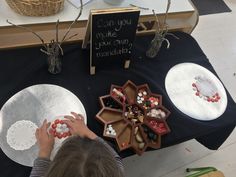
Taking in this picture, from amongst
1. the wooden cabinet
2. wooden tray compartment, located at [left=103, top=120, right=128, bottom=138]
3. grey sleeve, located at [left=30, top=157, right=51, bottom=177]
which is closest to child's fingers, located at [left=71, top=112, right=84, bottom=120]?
wooden tray compartment, located at [left=103, top=120, right=128, bottom=138]

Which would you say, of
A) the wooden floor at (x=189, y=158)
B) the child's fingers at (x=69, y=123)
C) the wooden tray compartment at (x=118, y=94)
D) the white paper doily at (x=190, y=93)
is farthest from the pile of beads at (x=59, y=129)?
the wooden floor at (x=189, y=158)

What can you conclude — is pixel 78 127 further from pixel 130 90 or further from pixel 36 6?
pixel 36 6

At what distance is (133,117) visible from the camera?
1.24 meters

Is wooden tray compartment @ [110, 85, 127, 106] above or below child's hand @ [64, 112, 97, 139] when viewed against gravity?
above

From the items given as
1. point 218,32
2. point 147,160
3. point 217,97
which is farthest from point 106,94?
point 218,32

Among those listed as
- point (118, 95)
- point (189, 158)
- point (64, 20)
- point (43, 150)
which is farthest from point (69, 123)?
point (189, 158)

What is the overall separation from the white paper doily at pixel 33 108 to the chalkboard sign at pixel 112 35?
20 cm

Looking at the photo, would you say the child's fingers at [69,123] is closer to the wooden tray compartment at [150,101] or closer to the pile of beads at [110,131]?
the pile of beads at [110,131]

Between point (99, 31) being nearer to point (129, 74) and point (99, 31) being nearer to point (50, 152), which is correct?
point (129, 74)

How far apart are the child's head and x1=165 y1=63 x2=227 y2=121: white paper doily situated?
606 millimetres

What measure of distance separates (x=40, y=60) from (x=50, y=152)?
46 centimetres

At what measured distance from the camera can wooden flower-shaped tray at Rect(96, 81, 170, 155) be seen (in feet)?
3.84

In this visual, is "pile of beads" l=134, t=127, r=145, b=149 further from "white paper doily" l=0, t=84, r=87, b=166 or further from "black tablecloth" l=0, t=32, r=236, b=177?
"white paper doily" l=0, t=84, r=87, b=166

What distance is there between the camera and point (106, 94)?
129 cm
